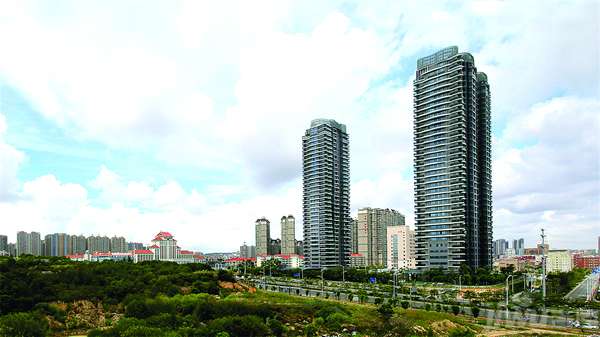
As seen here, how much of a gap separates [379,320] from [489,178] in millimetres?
92974

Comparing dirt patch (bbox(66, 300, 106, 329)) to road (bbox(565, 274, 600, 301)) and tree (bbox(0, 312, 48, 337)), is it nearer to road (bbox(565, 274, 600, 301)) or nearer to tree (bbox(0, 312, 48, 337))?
tree (bbox(0, 312, 48, 337))

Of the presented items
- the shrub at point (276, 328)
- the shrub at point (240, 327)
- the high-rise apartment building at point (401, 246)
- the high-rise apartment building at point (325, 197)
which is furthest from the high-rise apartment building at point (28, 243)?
the shrub at point (240, 327)

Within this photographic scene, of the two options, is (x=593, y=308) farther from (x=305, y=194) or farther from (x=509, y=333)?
(x=305, y=194)

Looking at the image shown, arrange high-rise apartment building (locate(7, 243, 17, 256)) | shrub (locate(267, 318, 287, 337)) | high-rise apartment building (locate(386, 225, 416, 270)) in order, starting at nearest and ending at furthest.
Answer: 1. shrub (locate(267, 318, 287, 337))
2. high-rise apartment building (locate(7, 243, 17, 256))
3. high-rise apartment building (locate(386, 225, 416, 270))

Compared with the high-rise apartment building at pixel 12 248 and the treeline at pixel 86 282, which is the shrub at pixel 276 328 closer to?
the treeline at pixel 86 282

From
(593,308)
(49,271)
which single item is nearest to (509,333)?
(593,308)

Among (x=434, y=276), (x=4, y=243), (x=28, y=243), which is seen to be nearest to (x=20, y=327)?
(x=434, y=276)

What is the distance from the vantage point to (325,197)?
575ft

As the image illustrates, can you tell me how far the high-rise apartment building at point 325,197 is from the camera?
174m

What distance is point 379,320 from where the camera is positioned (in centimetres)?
6150

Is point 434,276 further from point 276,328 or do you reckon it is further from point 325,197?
point 276,328

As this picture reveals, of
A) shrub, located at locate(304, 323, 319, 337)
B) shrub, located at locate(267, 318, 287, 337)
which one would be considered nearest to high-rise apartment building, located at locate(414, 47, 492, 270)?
shrub, located at locate(304, 323, 319, 337)

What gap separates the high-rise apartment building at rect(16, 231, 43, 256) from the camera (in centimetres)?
18150

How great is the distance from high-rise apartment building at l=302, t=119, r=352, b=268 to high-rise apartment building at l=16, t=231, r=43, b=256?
111m
